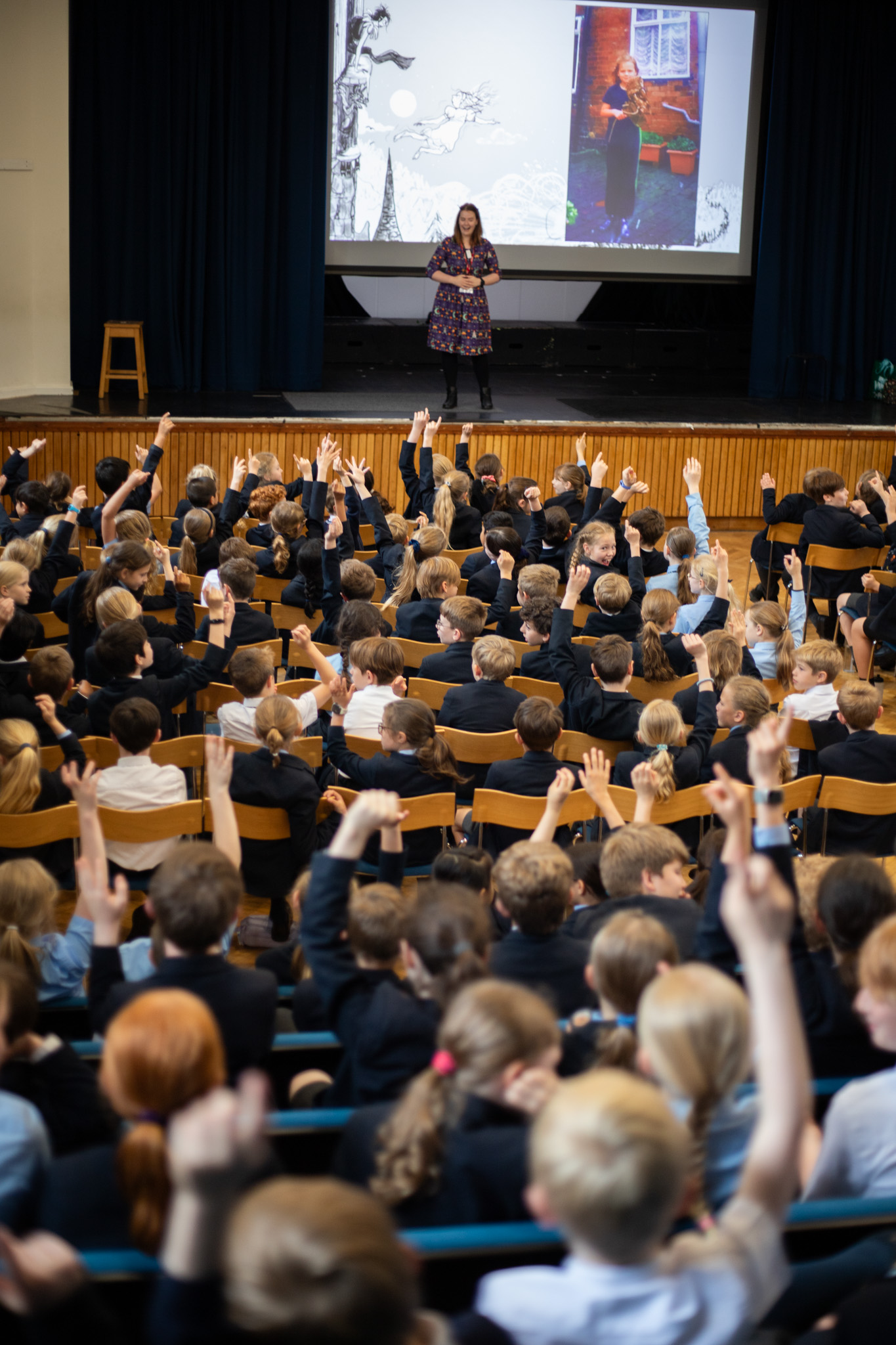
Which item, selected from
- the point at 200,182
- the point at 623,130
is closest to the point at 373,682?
the point at 200,182

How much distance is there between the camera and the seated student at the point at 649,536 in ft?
21.5

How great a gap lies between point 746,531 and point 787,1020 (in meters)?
9.74

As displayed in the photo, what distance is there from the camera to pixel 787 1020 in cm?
164

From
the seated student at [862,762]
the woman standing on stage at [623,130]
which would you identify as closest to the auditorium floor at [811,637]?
the seated student at [862,762]

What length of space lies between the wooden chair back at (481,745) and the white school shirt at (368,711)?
0.22m

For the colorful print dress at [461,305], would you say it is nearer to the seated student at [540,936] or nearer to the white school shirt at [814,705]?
the white school shirt at [814,705]

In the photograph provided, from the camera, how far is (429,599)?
5609 millimetres

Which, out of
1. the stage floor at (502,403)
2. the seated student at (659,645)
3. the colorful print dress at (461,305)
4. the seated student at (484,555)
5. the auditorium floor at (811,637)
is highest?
the colorful print dress at (461,305)

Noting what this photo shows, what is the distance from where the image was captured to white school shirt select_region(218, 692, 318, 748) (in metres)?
4.51

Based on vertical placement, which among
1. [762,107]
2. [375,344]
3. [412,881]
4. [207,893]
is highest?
[762,107]

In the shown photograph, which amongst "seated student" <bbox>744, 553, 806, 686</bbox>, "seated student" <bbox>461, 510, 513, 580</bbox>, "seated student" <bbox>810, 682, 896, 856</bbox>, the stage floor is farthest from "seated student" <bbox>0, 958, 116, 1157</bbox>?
the stage floor

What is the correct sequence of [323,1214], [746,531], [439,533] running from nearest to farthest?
[323,1214], [439,533], [746,531]

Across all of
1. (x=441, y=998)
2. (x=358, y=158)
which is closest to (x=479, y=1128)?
(x=441, y=998)

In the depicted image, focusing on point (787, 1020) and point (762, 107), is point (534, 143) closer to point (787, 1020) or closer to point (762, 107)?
point (762, 107)
